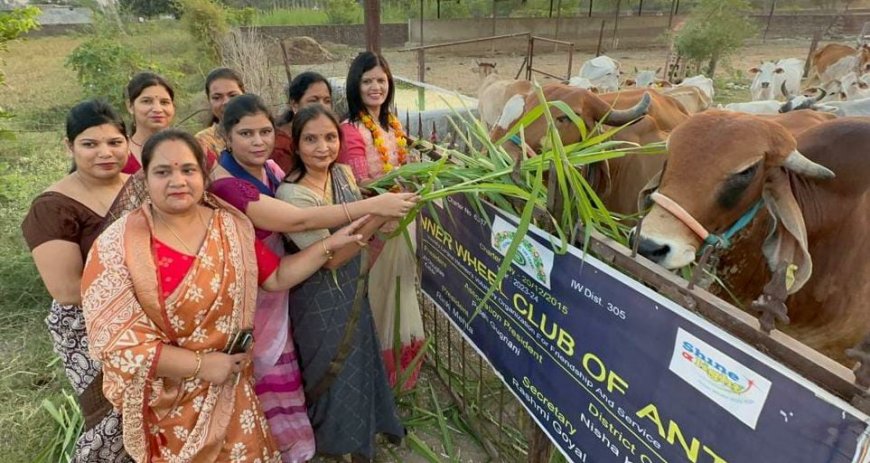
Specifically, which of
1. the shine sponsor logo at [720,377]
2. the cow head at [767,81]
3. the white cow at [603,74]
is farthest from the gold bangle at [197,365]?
the cow head at [767,81]

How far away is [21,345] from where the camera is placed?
3.66 meters

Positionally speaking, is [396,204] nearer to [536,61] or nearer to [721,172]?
[721,172]

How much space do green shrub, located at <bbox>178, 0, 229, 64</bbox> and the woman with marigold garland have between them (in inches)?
432

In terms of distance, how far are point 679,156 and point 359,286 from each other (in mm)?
1384

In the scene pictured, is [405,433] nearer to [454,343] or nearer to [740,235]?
[454,343]

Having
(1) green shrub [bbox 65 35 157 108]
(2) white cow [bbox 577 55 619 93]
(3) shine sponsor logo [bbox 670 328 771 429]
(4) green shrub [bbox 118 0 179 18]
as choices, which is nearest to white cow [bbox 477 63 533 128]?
(2) white cow [bbox 577 55 619 93]

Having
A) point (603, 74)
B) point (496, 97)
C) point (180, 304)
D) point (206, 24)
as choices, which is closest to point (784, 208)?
point (180, 304)

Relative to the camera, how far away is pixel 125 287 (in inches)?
65.0

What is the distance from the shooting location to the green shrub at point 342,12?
76.2 feet

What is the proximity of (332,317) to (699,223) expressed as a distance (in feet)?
4.89

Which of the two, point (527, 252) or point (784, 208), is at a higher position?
point (784, 208)

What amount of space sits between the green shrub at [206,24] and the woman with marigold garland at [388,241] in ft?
36.0

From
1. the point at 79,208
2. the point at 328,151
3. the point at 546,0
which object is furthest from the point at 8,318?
the point at 546,0

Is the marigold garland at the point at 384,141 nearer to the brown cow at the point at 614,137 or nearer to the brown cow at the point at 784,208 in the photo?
the brown cow at the point at 614,137
